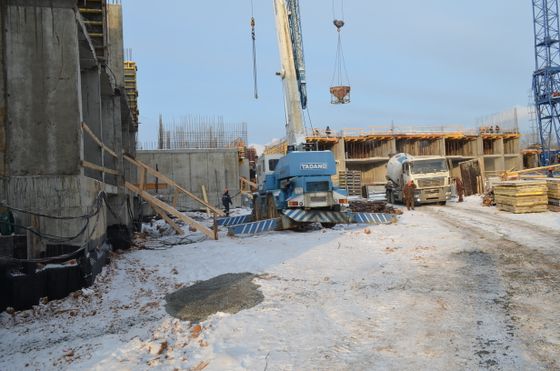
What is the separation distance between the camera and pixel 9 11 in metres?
6.80

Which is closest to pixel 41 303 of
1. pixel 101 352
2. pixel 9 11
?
pixel 101 352

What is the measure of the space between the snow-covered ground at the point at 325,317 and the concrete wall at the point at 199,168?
17.5 m

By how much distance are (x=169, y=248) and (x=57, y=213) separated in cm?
482

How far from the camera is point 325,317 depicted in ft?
17.9

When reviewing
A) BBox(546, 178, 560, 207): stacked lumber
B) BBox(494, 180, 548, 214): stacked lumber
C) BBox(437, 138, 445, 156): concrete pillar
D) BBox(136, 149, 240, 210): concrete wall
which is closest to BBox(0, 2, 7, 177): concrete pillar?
BBox(494, 180, 548, 214): stacked lumber

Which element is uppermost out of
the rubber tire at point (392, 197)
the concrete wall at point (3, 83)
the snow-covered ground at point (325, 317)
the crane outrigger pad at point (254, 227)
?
the concrete wall at point (3, 83)

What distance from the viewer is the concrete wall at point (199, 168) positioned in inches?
1057

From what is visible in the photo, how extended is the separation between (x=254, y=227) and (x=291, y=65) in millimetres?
6953

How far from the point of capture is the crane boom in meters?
16.4

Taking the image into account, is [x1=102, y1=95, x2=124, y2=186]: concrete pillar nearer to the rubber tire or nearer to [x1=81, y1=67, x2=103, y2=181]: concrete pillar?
[x1=81, y1=67, x2=103, y2=181]: concrete pillar

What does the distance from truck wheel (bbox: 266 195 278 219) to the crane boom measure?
2.30 meters

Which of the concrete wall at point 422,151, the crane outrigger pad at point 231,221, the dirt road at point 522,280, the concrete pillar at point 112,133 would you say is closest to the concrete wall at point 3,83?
the concrete pillar at point 112,133

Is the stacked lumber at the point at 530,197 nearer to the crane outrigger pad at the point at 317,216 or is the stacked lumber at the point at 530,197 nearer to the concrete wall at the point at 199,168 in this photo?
the crane outrigger pad at the point at 317,216

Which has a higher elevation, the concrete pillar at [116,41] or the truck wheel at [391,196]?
the concrete pillar at [116,41]
